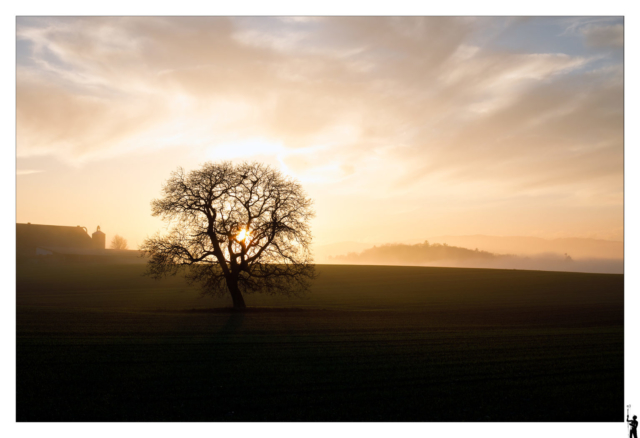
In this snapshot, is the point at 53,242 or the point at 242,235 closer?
the point at 242,235

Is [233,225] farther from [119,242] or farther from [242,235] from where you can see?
[119,242]

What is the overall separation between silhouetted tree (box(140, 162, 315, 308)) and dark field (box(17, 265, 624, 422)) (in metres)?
3.84

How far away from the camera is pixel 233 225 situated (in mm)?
→ 36719

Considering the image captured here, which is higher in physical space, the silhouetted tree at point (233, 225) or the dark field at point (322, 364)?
the silhouetted tree at point (233, 225)

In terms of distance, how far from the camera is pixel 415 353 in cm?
2016

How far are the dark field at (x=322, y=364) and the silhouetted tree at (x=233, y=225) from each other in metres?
3.84

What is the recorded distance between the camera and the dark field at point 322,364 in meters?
12.9

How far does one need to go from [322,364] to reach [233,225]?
68.4 feet

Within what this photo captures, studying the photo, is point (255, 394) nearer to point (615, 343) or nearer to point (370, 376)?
point (370, 376)
